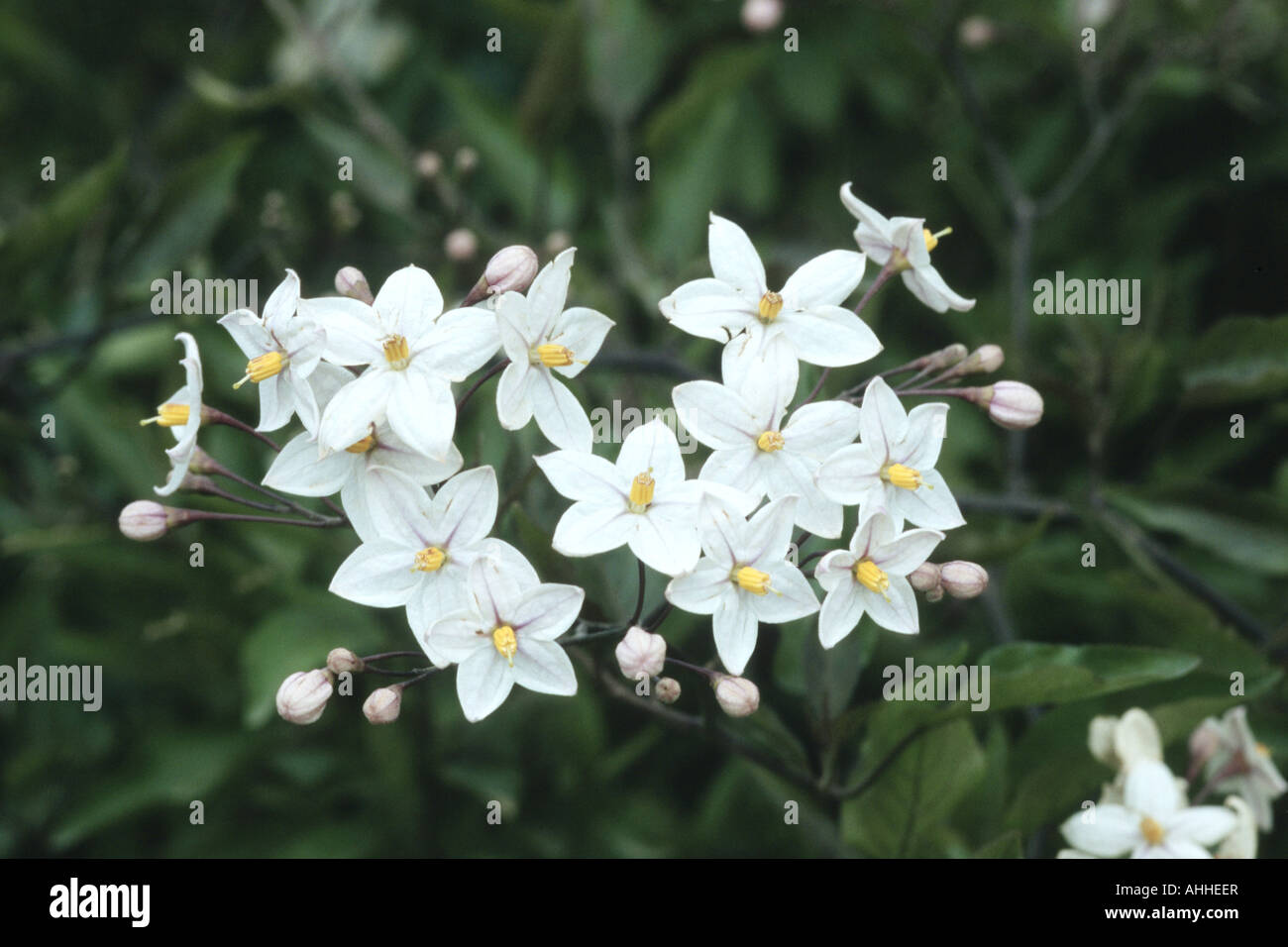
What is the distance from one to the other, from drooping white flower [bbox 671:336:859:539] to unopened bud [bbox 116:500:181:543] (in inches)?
27.0

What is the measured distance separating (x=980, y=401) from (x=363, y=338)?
77 cm

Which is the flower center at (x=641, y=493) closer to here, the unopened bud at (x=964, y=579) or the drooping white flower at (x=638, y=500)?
the drooping white flower at (x=638, y=500)

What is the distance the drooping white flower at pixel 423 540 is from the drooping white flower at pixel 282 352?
135 mm

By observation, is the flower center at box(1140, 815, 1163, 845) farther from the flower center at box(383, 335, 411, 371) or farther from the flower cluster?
the flower center at box(383, 335, 411, 371)

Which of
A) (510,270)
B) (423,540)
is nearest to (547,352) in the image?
(510,270)

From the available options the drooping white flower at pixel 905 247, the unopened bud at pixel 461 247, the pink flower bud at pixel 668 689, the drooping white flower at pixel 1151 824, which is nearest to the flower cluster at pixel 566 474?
the pink flower bud at pixel 668 689

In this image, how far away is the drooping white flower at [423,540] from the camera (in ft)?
3.61

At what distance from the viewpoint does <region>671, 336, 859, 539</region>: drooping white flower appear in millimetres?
1111

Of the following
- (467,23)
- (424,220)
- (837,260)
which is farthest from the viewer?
(467,23)

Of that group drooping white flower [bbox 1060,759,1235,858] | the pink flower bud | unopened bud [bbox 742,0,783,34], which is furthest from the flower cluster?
unopened bud [bbox 742,0,783,34]

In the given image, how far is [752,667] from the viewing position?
158cm

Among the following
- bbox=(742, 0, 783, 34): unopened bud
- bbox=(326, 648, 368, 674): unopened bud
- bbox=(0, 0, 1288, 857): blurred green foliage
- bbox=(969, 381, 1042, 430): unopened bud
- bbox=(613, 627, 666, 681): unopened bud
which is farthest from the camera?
bbox=(742, 0, 783, 34): unopened bud
